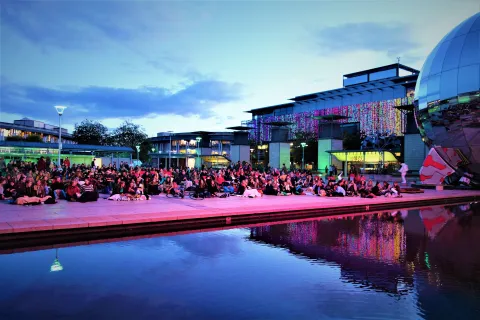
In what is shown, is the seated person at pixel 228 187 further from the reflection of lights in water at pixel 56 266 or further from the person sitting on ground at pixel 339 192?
the reflection of lights in water at pixel 56 266

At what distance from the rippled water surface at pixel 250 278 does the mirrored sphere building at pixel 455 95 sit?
13557 mm

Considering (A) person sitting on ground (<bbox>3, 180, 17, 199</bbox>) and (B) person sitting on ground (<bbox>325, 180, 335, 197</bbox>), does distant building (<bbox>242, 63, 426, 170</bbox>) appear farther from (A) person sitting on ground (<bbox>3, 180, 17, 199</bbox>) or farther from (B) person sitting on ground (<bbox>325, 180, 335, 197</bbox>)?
(A) person sitting on ground (<bbox>3, 180, 17, 199</bbox>)

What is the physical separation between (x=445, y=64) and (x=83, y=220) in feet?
71.1

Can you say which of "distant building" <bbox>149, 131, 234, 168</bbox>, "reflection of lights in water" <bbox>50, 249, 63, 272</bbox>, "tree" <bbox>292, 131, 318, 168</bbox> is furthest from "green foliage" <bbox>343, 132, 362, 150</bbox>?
"reflection of lights in water" <bbox>50, 249, 63, 272</bbox>

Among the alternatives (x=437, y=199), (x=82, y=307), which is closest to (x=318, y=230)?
(x=82, y=307)

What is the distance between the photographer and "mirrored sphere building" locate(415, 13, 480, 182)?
20297 millimetres

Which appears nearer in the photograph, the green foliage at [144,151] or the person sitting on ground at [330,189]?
the person sitting on ground at [330,189]

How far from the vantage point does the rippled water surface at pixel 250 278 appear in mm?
4766

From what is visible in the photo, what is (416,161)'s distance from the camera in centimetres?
3681

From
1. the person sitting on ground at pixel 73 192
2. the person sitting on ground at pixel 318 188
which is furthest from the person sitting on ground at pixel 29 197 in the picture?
the person sitting on ground at pixel 318 188

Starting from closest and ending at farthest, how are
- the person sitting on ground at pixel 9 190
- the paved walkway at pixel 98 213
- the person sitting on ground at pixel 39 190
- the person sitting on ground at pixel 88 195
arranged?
1. the paved walkway at pixel 98 213
2. the person sitting on ground at pixel 39 190
3. the person sitting on ground at pixel 88 195
4. the person sitting on ground at pixel 9 190

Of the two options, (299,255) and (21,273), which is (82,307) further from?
(299,255)

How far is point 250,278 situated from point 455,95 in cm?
1973

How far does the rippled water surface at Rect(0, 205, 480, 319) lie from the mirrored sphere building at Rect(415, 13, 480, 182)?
13557mm
